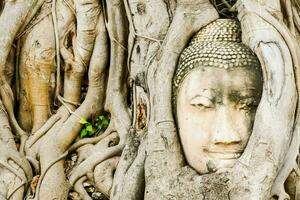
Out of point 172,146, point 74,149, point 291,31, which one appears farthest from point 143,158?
point 291,31

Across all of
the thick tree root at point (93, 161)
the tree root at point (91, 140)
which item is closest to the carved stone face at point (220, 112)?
the thick tree root at point (93, 161)

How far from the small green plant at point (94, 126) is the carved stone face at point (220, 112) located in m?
0.94

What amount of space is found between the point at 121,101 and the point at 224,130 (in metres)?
1.02

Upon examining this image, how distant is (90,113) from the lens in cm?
515

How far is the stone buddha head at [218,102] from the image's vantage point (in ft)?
14.0

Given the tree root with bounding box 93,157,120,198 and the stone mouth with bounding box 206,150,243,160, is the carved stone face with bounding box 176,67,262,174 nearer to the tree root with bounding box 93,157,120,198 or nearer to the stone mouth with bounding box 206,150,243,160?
the stone mouth with bounding box 206,150,243,160

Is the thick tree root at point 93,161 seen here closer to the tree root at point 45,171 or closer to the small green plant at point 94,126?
the tree root at point 45,171

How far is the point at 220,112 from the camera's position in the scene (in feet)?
14.0

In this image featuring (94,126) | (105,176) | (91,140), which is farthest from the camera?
(94,126)

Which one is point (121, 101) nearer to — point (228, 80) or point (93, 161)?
point (93, 161)

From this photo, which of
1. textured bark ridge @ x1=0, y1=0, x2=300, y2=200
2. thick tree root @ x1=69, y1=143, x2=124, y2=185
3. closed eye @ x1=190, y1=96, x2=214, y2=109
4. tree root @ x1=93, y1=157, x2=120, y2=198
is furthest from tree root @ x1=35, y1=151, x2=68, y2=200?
closed eye @ x1=190, y1=96, x2=214, y2=109

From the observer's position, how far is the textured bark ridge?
13.8 feet

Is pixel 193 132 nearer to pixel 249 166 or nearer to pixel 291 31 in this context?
pixel 249 166

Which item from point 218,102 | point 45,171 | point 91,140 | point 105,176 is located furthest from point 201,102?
point 45,171
